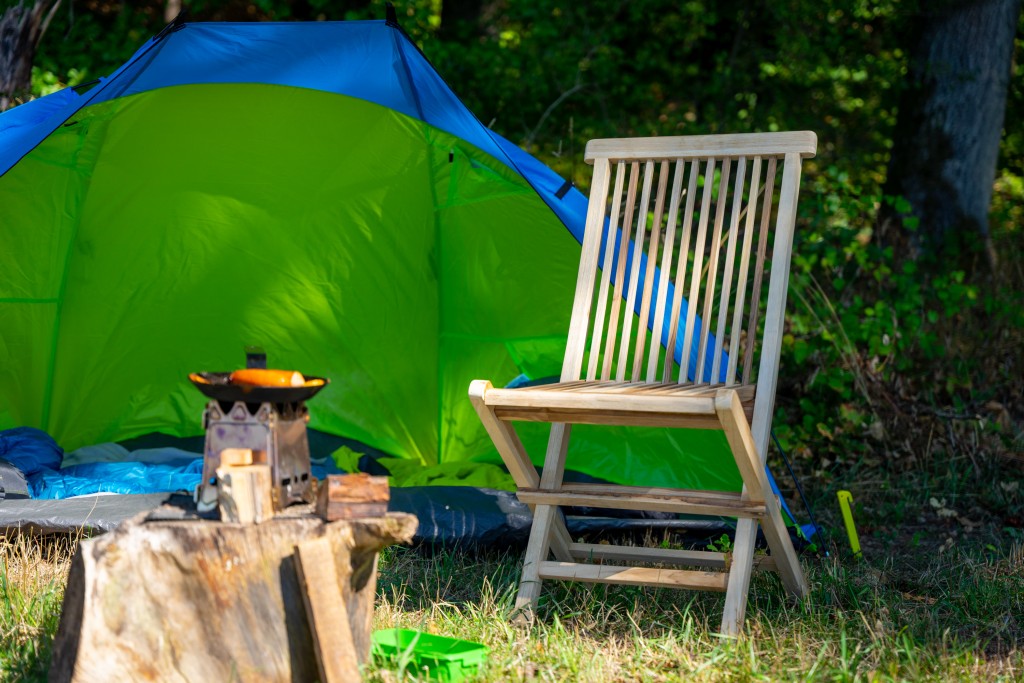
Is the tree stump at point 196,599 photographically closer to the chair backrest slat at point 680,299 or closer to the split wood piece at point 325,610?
the split wood piece at point 325,610

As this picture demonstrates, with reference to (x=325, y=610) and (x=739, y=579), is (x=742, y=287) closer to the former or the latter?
(x=739, y=579)

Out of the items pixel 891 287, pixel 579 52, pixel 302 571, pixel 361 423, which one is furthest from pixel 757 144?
pixel 579 52

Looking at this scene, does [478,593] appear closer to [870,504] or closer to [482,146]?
[482,146]

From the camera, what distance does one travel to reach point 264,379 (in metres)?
1.84

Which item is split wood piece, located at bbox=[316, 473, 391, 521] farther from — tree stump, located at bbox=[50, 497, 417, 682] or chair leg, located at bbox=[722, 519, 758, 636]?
chair leg, located at bbox=[722, 519, 758, 636]

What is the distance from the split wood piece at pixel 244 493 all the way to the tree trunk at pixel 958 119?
133 inches

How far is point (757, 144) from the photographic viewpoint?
2.40 m

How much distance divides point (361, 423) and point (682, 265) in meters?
1.60

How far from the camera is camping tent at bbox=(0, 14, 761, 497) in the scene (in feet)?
11.0

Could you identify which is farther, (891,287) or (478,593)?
(891,287)

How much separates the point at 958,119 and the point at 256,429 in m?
3.63

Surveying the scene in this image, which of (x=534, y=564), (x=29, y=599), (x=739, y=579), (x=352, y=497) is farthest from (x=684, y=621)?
(x=29, y=599)

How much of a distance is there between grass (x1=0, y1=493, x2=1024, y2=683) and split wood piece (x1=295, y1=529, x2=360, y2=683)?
0.50ft

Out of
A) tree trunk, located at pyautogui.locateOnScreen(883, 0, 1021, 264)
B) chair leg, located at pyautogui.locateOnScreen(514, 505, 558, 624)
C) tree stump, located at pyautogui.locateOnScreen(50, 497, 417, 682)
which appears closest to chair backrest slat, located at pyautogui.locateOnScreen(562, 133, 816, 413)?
chair leg, located at pyautogui.locateOnScreen(514, 505, 558, 624)
